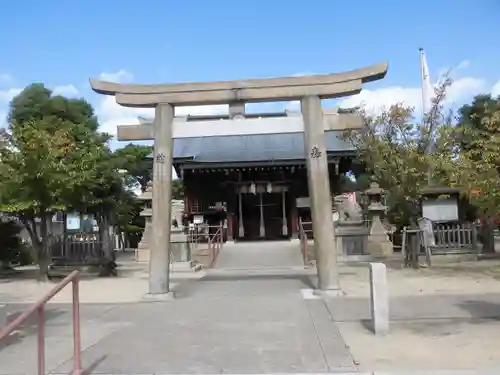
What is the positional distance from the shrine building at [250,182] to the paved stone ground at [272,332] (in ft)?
46.1

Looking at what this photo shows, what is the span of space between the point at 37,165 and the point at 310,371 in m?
11.6

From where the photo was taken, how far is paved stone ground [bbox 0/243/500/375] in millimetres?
6164

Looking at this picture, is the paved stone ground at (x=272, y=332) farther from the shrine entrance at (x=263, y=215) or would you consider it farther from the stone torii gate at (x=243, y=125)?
the shrine entrance at (x=263, y=215)

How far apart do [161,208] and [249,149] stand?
59.0 ft

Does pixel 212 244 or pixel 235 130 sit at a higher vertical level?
pixel 235 130

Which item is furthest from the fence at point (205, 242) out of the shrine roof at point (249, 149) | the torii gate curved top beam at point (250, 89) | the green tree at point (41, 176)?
the torii gate curved top beam at point (250, 89)

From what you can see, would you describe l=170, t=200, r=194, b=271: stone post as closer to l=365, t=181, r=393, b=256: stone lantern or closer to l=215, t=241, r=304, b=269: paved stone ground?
l=215, t=241, r=304, b=269: paved stone ground

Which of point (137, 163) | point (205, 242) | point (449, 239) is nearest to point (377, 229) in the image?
point (449, 239)

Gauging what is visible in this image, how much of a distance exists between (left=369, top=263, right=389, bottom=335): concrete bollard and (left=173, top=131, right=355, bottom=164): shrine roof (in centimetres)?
1901

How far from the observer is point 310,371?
5949 millimetres

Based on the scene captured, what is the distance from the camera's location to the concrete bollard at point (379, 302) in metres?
7.64

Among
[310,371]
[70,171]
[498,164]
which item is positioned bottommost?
[310,371]

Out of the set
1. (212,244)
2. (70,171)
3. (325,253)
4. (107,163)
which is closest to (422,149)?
(325,253)

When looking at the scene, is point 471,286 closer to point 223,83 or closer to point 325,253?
point 325,253
